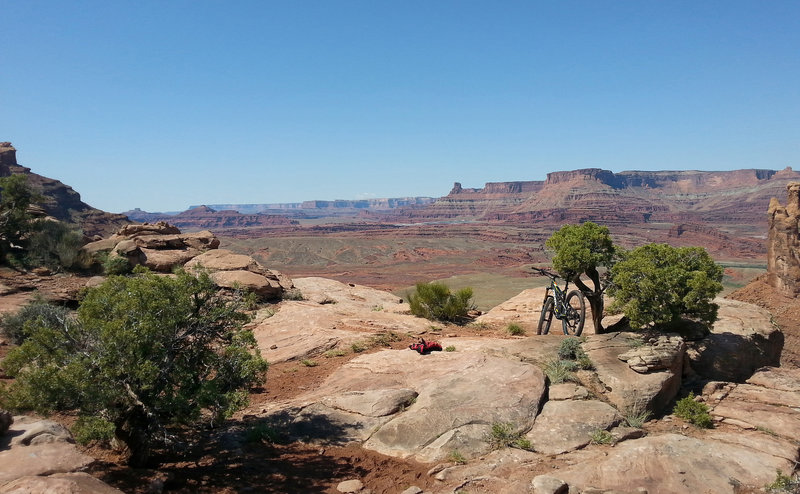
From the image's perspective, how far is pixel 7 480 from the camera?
464 centimetres

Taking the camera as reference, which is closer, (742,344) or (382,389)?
(382,389)

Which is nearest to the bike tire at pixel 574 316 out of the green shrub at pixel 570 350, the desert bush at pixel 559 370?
the green shrub at pixel 570 350

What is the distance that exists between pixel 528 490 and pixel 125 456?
596 cm

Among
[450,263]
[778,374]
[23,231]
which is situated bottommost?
[450,263]

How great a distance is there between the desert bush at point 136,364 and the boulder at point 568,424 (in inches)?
194

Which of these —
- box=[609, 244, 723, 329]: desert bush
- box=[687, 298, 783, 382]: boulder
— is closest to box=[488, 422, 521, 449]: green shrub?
box=[609, 244, 723, 329]: desert bush

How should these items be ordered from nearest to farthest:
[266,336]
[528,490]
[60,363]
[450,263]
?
[528,490] → [60,363] → [266,336] → [450,263]

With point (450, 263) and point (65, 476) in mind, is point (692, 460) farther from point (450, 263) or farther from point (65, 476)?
point (450, 263)

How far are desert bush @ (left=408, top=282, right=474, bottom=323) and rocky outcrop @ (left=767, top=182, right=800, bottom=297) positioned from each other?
34175 millimetres

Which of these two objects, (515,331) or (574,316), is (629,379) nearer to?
(574,316)

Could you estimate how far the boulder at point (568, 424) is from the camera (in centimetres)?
719

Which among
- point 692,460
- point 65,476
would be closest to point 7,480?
point 65,476

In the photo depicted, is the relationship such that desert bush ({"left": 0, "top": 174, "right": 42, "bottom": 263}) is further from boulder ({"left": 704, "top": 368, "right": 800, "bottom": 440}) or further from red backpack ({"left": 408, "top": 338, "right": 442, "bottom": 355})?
boulder ({"left": 704, "top": 368, "right": 800, "bottom": 440})

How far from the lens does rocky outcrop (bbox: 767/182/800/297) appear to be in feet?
117
